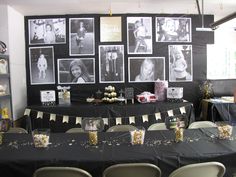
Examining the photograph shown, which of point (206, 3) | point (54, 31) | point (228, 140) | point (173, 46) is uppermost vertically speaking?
point (206, 3)

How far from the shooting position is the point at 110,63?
16.6 ft

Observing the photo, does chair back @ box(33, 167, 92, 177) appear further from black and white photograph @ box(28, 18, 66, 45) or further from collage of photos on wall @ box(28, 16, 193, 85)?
black and white photograph @ box(28, 18, 66, 45)

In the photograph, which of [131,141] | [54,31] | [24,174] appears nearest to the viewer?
[24,174]

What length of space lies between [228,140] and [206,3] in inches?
117

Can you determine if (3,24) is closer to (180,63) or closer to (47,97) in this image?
(47,97)

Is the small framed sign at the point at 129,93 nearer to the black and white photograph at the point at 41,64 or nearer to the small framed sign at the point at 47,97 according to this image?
the small framed sign at the point at 47,97

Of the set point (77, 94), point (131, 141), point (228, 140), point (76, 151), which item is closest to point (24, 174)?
point (76, 151)

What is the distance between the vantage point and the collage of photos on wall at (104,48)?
4988 mm

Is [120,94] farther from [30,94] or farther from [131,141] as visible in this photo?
→ [131,141]

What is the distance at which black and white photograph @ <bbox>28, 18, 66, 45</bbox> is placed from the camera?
4.95 metres

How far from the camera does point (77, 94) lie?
506cm

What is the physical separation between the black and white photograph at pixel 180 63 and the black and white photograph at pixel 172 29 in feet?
0.62

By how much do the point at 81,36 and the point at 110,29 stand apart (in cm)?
62

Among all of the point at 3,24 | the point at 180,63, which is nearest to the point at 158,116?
the point at 180,63
